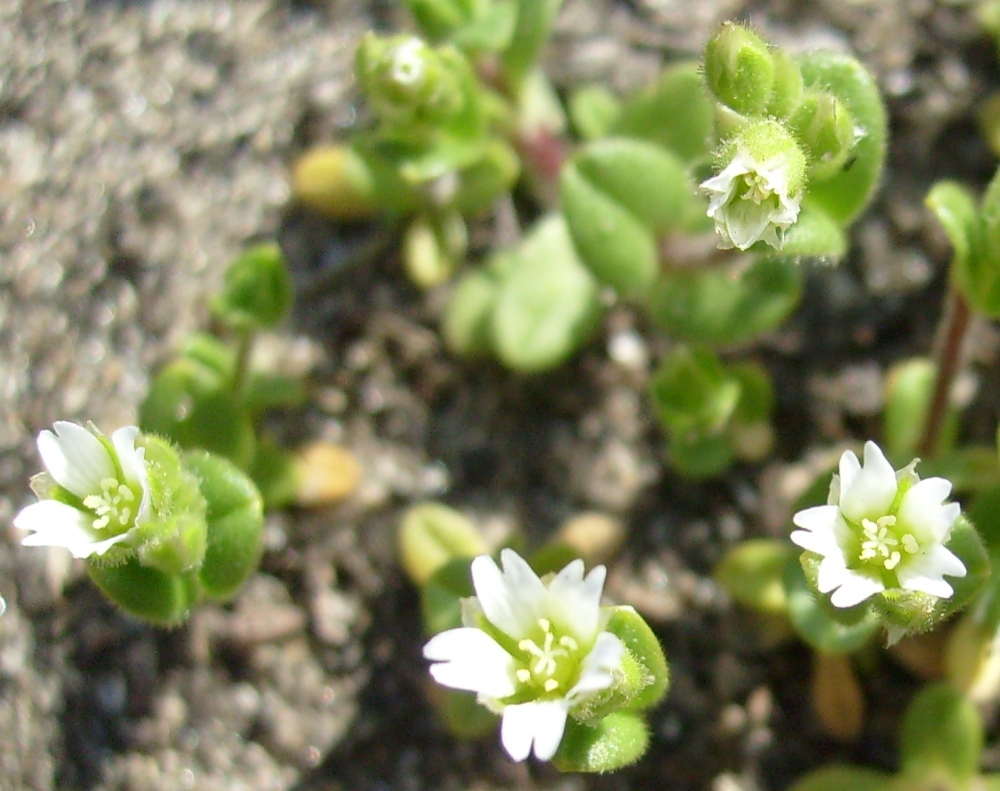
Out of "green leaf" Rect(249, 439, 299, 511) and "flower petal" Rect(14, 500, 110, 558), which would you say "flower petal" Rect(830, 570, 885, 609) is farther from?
"green leaf" Rect(249, 439, 299, 511)

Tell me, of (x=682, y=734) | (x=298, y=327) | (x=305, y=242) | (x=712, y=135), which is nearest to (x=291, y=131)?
(x=305, y=242)

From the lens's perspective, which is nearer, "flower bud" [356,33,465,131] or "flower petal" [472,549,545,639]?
"flower petal" [472,549,545,639]

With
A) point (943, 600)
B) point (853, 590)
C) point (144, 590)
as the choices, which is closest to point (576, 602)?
point (853, 590)

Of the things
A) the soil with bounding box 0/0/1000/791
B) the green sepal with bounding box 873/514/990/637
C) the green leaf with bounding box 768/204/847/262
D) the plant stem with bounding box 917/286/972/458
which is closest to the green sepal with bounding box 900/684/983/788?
the soil with bounding box 0/0/1000/791

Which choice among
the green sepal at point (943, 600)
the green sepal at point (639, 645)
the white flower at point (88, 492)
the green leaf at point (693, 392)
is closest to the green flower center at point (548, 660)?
the green sepal at point (639, 645)

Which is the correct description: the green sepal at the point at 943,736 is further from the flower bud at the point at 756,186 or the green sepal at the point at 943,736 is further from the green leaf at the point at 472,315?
the green leaf at the point at 472,315

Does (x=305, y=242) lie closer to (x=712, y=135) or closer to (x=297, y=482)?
(x=297, y=482)

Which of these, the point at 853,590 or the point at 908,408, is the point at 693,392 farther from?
the point at 853,590
